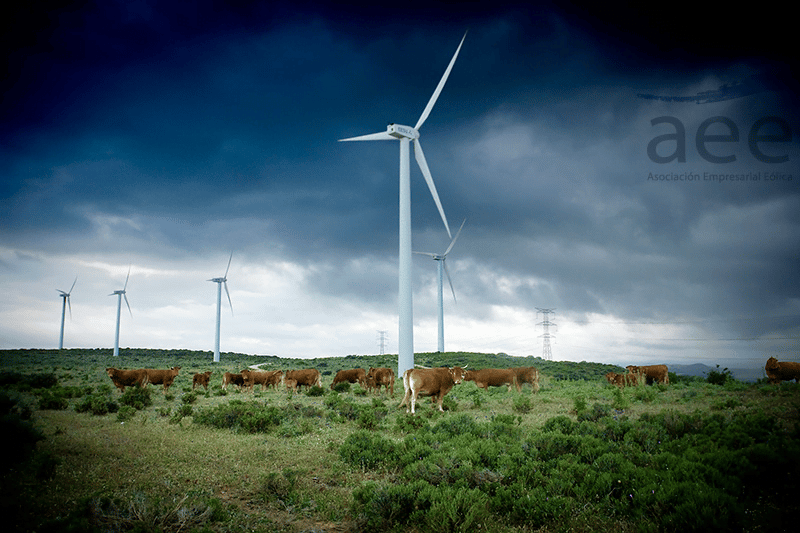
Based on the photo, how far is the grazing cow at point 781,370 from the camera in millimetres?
18688

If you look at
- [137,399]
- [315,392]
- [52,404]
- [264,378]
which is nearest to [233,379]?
[264,378]

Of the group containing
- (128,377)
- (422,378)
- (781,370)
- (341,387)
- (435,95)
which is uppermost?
(435,95)

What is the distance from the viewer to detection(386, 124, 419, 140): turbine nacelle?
37.8 metres

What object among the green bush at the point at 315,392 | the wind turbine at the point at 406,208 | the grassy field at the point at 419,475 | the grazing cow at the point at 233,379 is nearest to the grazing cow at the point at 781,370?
the grassy field at the point at 419,475

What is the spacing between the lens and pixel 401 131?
124 ft

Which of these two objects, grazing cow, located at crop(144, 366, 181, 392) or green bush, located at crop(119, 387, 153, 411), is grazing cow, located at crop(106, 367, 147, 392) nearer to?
grazing cow, located at crop(144, 366, 181, 392)

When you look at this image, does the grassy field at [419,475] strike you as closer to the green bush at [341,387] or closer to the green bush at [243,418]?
the green bush at [243,418]

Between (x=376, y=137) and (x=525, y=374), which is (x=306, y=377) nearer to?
(x=525, y=374)

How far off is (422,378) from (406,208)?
17.4 meters

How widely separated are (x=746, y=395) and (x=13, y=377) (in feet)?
120

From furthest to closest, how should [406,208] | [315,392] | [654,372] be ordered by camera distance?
1. [406,208]
2. [654,372]
3. [315,392]

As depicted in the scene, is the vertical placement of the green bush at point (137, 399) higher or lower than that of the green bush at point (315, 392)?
higher

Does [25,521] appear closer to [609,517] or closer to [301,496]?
[301,496]

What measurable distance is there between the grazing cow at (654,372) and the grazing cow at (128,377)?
3091 centimetres
